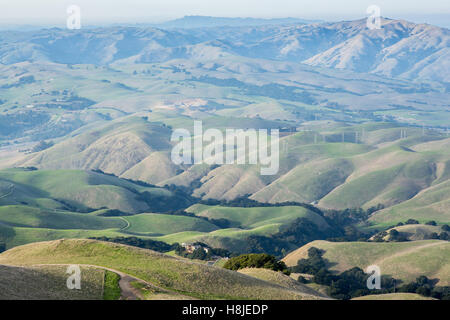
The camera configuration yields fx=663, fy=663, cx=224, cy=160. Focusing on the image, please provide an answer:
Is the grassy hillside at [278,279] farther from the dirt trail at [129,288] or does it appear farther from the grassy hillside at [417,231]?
Answer: the grassy hillside at [417,231]

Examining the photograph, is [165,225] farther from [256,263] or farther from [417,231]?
[256,263]

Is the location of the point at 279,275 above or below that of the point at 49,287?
below

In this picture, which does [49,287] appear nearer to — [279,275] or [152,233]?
[279,275]

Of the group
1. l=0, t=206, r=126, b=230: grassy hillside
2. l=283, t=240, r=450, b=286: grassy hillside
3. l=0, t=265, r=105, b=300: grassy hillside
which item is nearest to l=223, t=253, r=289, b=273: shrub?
l=0, t=265, r=105, b=300: grassy hillside

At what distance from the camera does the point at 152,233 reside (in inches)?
7239

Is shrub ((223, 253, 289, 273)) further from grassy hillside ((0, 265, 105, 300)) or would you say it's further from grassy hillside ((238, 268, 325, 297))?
grassy hillside ((0, 265, 105, 300))

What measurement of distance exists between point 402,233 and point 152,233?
220ft

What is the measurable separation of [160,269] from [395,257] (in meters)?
82.7

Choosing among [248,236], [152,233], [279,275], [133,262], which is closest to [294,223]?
[248,236]

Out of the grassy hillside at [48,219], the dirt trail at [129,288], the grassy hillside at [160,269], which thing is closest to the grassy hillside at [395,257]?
the grassy hillside at [48,219]

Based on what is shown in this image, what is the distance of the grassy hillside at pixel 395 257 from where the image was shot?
129 meters

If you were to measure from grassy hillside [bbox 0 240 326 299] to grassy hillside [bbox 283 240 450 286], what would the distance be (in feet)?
214
